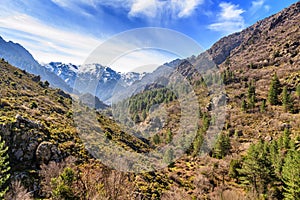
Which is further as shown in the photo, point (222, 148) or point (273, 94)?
point (273, 94)

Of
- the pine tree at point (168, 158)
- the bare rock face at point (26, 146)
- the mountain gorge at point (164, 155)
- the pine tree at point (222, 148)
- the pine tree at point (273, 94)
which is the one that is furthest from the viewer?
the pine tree at point (273, 94)

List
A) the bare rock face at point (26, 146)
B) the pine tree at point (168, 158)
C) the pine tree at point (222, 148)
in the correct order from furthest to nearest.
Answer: the pine tree at point (222, 148) < the pine tree at point (168, 158) < the bare rock face at point (26, 146)

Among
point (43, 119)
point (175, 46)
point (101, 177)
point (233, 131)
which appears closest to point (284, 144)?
point (233, 131)

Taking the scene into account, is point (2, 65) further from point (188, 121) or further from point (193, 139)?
point (188, 121)

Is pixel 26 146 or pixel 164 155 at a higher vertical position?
pixel 26 146

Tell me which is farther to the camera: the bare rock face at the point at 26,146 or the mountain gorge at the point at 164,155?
the bare rock face at the point at 26,146

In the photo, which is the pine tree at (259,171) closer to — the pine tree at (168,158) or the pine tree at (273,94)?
the pine tree at (168,158)

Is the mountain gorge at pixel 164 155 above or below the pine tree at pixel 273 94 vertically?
below

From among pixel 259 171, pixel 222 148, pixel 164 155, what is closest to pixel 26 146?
pixel 259 171

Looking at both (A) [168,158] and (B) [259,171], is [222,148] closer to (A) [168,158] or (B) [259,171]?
(A) [168,158]

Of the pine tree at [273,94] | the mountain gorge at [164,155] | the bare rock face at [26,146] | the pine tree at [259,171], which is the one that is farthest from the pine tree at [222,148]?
the bare rock face at [26,146]

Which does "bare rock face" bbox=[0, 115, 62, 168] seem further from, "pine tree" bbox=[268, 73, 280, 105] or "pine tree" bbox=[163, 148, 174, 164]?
"pine tree" bbox=[268, 73, 280, 105]

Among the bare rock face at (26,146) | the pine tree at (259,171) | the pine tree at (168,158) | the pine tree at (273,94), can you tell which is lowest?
the pine tree at (168,158)

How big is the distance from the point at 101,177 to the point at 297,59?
4231 inches
